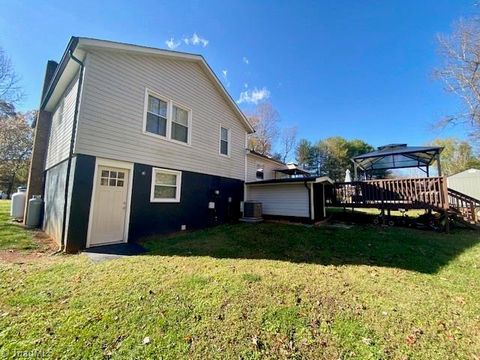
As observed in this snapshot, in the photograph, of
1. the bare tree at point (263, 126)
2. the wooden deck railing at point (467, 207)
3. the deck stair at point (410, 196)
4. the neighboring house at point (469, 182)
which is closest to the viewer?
the deck stair at point (410, 196)

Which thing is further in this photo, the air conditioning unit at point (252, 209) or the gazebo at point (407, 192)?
the air conditioning unit at point (252, 209)

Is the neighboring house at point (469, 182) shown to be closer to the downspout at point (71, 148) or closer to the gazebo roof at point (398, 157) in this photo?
the gazebo roof at point (398, 157)

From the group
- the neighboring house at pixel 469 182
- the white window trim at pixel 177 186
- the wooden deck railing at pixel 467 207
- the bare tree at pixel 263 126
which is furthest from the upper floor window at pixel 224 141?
the neighboring house at pixel 469 182

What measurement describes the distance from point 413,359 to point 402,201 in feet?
31.9

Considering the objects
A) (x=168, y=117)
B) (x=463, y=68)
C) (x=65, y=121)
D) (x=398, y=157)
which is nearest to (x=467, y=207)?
(x=398, y=157)

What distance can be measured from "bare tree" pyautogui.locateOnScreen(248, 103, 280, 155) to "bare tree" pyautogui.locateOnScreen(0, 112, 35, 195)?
25.7 m

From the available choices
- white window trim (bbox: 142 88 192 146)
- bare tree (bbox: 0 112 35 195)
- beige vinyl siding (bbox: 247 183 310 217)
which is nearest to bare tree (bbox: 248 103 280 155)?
beige vinyl siding (bbox: 247 183 310 217)

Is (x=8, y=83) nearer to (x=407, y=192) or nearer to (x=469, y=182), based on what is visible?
(x=407, y=192)

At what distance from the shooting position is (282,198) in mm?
10758

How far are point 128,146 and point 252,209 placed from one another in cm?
639

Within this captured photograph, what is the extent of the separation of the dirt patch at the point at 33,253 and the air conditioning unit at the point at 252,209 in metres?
7.42

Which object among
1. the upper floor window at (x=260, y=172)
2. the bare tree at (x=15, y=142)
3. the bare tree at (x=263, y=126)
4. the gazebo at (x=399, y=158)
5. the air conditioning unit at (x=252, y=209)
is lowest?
the air conditioning unit at (x=252, y=209)

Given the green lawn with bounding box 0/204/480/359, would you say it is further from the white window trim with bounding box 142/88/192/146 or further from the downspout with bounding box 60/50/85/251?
the white window trim with bounding box 142/88/192/146

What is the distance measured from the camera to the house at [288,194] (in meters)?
9.95
